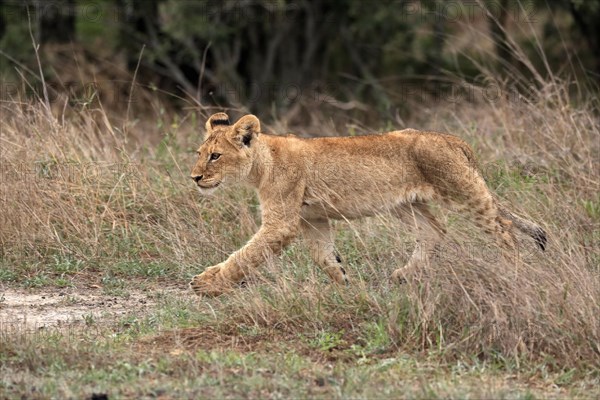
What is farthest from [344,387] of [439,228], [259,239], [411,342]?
[439,228]

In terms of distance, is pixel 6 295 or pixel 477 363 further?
pixel 6 295

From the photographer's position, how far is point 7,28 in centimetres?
1795

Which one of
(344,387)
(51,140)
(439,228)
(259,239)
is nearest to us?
(344,387)

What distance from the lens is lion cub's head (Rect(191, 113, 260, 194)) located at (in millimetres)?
7348

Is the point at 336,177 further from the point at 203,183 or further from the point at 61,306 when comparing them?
the point at 61,306

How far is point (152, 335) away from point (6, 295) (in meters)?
1.54

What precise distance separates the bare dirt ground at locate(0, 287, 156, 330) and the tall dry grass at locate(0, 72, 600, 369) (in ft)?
1.48

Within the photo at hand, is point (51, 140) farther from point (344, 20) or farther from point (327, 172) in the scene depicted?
point (344, 20)

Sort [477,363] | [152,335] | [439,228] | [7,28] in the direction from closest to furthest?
1. [477,363]
2. [152,335]
3. [439,228]
4. [7,28]

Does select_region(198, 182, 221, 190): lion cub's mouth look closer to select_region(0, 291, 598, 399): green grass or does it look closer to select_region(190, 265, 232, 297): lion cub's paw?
select_region(190, 265, 232, 297): lion cub's paw

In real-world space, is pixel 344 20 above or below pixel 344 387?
below

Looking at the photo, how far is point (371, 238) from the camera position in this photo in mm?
7539

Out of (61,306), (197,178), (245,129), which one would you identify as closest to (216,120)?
(245,129)

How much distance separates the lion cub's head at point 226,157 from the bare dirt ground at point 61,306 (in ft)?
2.70
